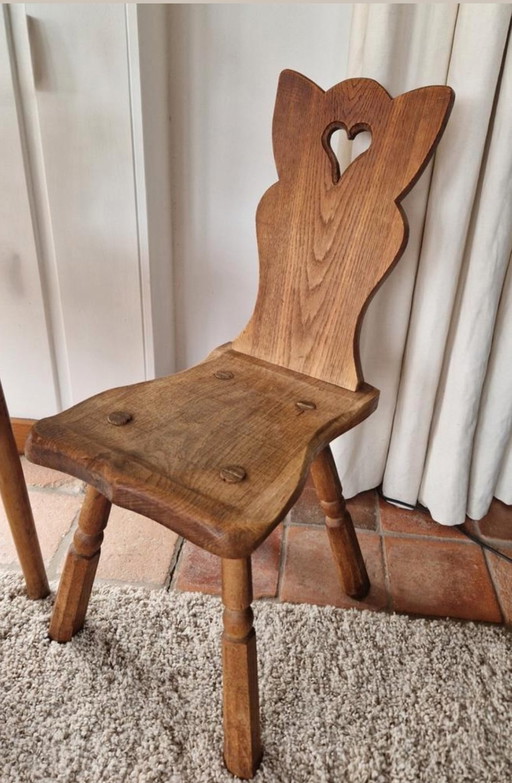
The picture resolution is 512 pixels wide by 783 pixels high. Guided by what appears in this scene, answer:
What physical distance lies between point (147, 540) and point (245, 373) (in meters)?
0.43

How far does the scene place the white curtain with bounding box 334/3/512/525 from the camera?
0.79 m

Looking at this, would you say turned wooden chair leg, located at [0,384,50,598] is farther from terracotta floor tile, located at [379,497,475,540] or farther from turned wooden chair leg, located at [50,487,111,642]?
terracotta floor tile, located at [379,497,475,540]

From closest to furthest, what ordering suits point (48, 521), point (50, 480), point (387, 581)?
point (387, 581) → point (48, 521) → point (50, 480)

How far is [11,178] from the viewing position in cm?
100

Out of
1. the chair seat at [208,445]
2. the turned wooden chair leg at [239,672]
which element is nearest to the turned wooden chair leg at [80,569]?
the chair seat at [208,445]

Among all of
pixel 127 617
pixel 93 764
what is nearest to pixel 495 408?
pixel 127 617

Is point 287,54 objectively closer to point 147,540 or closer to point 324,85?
point 324,85

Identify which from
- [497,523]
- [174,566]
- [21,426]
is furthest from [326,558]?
[21,426]

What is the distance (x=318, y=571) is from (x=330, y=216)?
61 centimetres

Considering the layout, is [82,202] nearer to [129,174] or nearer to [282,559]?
[129,174]

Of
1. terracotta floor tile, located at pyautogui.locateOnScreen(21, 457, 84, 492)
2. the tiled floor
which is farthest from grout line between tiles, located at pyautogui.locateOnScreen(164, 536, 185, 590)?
terracotta floor tile, located at pyautogui.locateOnScreen(21, 457, 84, 492)

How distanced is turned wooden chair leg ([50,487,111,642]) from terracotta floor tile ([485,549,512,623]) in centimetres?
68

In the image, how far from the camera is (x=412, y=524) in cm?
110

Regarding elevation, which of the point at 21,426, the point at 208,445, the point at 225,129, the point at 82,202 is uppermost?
the point at 225,129
